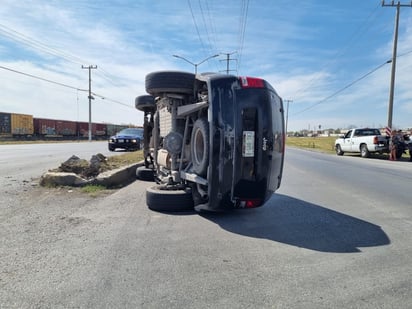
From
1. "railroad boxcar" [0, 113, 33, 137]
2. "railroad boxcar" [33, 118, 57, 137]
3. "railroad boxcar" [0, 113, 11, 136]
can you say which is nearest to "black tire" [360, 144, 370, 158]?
"railroad boxcar" [0, 113, 33, 137]

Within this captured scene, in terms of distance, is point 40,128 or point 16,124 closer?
point 16,124

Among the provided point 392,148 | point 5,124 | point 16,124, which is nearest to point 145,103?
point 392,148

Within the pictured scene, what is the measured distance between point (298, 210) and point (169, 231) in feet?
8.36

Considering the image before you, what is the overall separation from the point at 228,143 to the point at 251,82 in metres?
0.94

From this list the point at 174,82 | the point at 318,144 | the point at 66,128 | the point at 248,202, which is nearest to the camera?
the point at 248,202

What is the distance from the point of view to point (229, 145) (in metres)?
4.20

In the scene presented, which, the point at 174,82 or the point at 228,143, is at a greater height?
the point at 174,82

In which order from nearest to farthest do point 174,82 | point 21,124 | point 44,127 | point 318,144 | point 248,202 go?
point 248,202, point 174,82, point 21,124, point 318,144, point 44,127

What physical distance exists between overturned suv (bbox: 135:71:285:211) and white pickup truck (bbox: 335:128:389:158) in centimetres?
1745

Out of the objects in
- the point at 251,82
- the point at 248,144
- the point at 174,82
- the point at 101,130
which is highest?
the point at 174,82

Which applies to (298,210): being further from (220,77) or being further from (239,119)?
(220,77)

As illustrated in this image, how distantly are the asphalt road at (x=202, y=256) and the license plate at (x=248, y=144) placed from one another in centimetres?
109

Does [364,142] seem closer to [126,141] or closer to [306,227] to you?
[126,141]

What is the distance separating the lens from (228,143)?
13.8 feet
